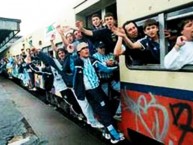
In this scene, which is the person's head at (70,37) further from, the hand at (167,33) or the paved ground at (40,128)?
the hand at (167,33)

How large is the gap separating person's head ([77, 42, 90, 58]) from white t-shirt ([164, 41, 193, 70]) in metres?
2.03

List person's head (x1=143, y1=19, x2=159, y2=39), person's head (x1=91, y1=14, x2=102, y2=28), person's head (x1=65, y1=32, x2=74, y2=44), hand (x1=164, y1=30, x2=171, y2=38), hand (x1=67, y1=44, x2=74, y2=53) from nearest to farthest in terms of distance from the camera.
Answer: hand (x1=164, y1=30, x2=171, y2=38) → person's head (x1=143, y1=19, x2=159, y2=39) → person's head (x1=91, y1=14, x2=102, y2=28) → hand (x1=67, y1=44, x2=74, y2=53) → person's head (x1=65, y1=32, x2=74, y2=44)

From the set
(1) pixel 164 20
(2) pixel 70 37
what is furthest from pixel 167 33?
(2) pixel 70 37

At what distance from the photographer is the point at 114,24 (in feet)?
16.1

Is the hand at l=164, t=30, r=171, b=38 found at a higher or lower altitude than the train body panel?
higher

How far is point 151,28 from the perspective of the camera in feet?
12.9

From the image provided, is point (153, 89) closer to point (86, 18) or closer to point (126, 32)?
point (126, 32)

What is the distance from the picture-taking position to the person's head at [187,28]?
334 centimetres

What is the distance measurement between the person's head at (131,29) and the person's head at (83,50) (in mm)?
1021

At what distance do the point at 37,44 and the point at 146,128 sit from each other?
7023 mm

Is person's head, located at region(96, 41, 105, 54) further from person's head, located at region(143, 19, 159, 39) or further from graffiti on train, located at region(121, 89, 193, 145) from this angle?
person's head, located at region(143, 19, 159, 39)

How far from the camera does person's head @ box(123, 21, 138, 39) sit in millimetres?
4312

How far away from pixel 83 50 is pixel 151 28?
1649mm

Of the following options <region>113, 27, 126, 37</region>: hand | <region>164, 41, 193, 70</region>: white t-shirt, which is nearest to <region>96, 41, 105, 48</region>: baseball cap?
<region>113, 27, 126, 37</region>: hand
